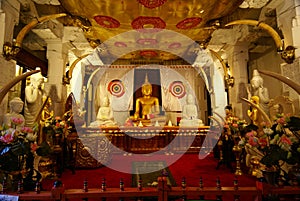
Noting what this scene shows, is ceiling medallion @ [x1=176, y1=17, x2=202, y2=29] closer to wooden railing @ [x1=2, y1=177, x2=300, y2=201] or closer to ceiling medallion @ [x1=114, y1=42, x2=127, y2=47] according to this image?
ceiling medallion @ [x1=114, y1=42, x2=127, y2=47]

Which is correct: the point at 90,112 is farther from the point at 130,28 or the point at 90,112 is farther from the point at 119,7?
the point at 119,7

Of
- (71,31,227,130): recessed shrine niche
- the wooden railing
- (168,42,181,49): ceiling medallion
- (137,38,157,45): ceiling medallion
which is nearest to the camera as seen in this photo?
the wooden railing

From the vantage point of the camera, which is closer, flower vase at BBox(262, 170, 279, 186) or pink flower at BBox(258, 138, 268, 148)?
flower vase at BBox(262, 170, 279, 186)

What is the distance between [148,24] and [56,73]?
2.65 metres

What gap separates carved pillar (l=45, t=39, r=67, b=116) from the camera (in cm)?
480

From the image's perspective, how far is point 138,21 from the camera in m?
3.45

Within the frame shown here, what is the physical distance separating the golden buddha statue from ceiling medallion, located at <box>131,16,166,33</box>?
13.0 feet

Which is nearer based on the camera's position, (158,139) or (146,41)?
(146,41)

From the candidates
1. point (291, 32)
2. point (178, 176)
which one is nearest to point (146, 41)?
point (291, 32)

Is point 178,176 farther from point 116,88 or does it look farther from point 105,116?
point 116,88

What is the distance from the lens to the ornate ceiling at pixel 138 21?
9.60ft

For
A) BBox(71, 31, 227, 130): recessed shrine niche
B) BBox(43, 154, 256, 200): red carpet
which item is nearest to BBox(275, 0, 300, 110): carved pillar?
BBox(43, 154, 256, 200): red carpet

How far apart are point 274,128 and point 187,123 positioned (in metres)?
3.75

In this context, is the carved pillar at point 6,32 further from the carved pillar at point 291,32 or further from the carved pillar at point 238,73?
the carved pillar at point 238,73
